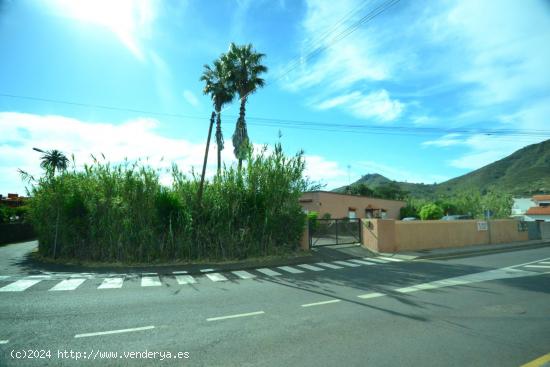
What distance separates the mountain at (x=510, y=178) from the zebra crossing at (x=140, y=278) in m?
85.8

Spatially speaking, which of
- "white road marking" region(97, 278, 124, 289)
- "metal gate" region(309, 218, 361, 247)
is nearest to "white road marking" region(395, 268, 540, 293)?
"white road marking" region(97, 278, 124, 289)

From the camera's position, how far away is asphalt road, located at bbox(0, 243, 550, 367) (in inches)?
171

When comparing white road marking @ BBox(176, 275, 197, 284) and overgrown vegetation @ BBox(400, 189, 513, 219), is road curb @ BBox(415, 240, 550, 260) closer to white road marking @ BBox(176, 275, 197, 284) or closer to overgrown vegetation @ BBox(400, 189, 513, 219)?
white road marking @ BBox(176, 275, 197, 284)

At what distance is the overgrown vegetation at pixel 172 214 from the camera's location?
14.0 metres

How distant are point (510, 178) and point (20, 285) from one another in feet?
445

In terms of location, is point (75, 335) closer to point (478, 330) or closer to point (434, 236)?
point (478, 330)

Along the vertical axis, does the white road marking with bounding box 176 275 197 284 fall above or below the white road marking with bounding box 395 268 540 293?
below

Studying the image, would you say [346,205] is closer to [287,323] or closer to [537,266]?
[537,266]

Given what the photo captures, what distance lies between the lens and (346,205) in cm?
3697

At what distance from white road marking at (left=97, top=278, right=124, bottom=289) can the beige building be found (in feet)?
69.6

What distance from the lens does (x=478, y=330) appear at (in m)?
5.28

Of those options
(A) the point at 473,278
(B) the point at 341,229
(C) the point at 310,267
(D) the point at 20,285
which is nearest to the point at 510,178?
(B) the point at 341,229

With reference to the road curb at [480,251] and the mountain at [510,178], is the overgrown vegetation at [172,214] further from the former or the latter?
the mountain at [510,178]

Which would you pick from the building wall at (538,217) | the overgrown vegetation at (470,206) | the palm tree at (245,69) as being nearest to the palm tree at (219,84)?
the palm tree at (245,69)
